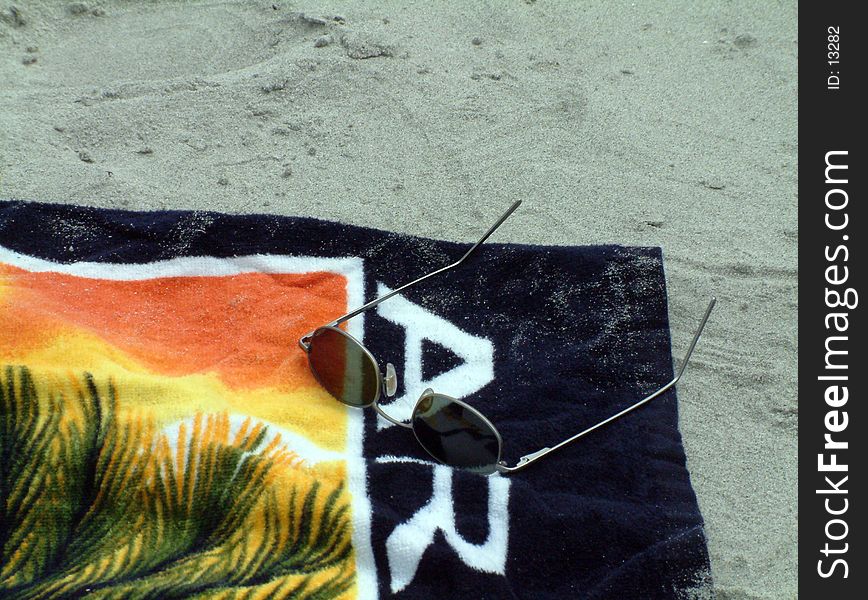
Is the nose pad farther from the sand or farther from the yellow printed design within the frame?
the sand

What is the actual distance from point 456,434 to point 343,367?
24 centimetres

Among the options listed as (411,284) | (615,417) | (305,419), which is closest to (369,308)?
(411,284)

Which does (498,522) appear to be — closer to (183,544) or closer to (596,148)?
(183,544)

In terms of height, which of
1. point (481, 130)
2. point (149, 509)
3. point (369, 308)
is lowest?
point (149, 509)

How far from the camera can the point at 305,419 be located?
1373mm

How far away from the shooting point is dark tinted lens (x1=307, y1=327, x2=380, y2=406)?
4.48ft

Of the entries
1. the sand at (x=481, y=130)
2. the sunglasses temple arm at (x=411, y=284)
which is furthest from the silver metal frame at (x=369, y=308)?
the sand at (x=481, y=130)

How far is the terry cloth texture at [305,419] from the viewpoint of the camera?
3.92ft

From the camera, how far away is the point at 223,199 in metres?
1.80

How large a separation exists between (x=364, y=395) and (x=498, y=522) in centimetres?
32

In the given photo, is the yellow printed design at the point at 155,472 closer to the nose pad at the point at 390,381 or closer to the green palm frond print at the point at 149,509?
the green palm frond print at the point at 149,509

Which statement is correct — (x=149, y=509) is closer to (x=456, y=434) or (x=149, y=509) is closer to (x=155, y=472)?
(x=155, y=472)

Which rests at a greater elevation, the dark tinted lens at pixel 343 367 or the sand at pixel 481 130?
the sand at pixel 481 130

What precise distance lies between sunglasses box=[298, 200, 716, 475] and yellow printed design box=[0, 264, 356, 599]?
0.17ft
